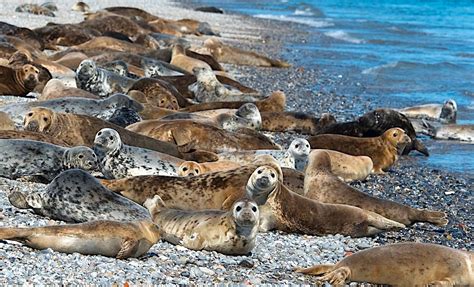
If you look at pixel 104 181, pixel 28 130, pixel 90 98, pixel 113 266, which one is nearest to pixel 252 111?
pixel 90 98

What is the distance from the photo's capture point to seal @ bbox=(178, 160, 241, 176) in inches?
266

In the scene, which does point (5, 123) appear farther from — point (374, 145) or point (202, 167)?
point (374, 145)

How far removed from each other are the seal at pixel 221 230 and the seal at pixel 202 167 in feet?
3.97

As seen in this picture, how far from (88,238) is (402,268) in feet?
5.23

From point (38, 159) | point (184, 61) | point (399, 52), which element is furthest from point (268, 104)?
point (399, 52)

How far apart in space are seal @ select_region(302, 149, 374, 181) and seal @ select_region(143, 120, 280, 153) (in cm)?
57

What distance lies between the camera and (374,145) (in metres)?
8.96

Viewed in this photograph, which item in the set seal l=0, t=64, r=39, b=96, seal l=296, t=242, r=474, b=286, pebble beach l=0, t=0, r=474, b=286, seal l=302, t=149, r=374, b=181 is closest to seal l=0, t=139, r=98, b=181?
pebble beach l=0, t=0, r=474, b=286

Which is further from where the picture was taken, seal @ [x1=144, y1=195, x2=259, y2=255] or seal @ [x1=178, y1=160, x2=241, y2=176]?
seal @ [x1=178, y1=160, x2=241, y2=176]

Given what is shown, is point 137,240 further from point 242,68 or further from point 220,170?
point 242,68

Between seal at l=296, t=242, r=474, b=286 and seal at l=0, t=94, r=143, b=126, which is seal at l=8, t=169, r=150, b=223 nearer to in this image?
seal at l=296, t=242, r=474, b=286

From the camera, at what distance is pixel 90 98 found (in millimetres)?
9453

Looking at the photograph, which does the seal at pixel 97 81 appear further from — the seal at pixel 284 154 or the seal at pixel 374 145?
the seal at pixel 284 154

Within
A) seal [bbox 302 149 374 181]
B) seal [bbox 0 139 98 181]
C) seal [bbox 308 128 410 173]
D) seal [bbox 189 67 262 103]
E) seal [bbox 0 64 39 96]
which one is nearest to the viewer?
seal [bbox 0 139 98 181]
